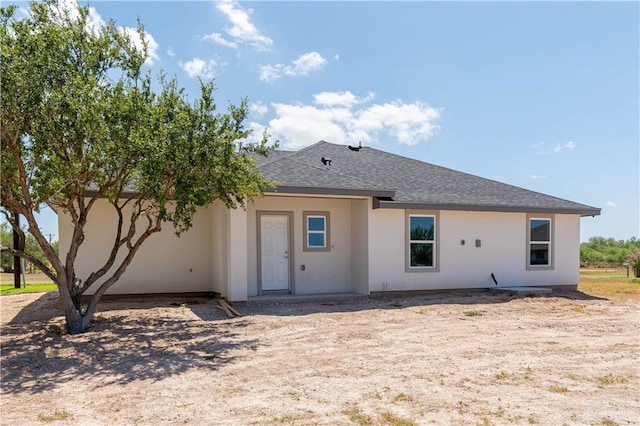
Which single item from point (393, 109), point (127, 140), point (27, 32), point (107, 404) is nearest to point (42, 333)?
point (127, 140)

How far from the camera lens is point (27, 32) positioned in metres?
6.57

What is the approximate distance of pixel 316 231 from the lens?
1232 centimetres

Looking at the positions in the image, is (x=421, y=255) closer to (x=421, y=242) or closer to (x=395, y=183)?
(x=421, y=242)

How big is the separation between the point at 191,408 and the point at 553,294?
12.1m

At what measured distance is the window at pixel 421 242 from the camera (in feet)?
41.1

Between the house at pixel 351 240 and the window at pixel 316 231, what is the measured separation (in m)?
0.03

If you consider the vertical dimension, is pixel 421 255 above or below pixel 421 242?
below

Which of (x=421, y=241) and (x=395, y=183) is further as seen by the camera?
(x=395, y=183)

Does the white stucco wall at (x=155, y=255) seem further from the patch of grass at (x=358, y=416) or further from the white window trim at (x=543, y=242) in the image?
the white window trim at (x=543, y=242)

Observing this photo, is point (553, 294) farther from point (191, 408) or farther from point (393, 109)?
point (191, 408)

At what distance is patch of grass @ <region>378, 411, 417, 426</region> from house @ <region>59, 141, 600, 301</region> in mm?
6926

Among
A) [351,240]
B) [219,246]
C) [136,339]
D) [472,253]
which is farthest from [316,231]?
[136,339]

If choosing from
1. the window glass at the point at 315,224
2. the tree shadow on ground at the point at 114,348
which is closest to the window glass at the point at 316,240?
the window glass at the point at 315,224

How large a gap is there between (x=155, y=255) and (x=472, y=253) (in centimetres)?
918
